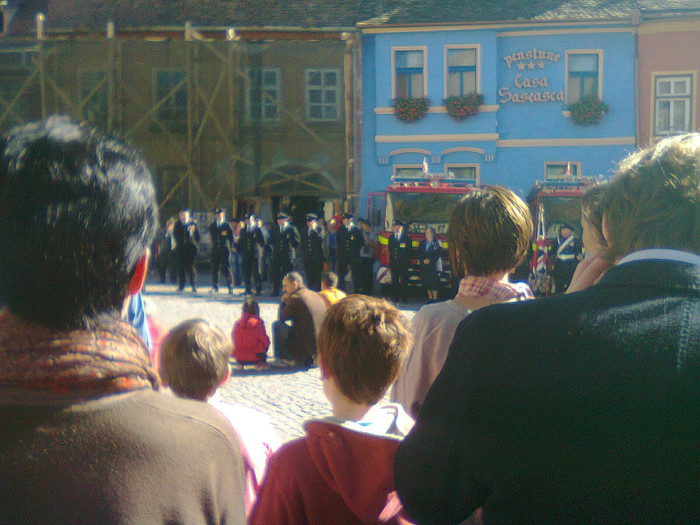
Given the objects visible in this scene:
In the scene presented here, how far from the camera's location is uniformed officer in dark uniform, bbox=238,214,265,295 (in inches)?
682

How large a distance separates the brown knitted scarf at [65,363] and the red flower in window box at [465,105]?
22.3 m

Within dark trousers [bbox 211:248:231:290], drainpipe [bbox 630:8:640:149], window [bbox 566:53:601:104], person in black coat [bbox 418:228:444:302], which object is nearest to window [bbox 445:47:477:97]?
window [bbox 566:53:601:104]

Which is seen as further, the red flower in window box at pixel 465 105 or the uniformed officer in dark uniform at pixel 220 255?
the red flower in window box at pixel 465 105

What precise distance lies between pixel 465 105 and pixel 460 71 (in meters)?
1.18

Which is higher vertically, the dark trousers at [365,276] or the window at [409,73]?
the window at [409,73]

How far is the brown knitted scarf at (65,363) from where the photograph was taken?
4.07ft

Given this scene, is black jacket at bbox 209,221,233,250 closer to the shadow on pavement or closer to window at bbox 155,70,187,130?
window at bbox 155,70,187,130

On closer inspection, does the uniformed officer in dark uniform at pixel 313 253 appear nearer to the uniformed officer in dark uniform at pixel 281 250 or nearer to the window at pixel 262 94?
the uniformed officer in dark uniform at pixel 281 250

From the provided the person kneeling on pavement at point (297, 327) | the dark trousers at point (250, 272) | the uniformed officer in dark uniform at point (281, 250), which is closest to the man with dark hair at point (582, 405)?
the person kneeling on pavement at point (297, 327)

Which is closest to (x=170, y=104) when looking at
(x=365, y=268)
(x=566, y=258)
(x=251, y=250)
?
(x=251, y=250)

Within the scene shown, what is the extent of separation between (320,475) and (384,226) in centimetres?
1507

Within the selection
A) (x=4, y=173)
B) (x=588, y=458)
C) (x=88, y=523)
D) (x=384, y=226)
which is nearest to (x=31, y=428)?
(x=88, y=523)

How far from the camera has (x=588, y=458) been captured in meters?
1.41

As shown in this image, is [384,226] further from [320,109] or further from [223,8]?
[223,8]
